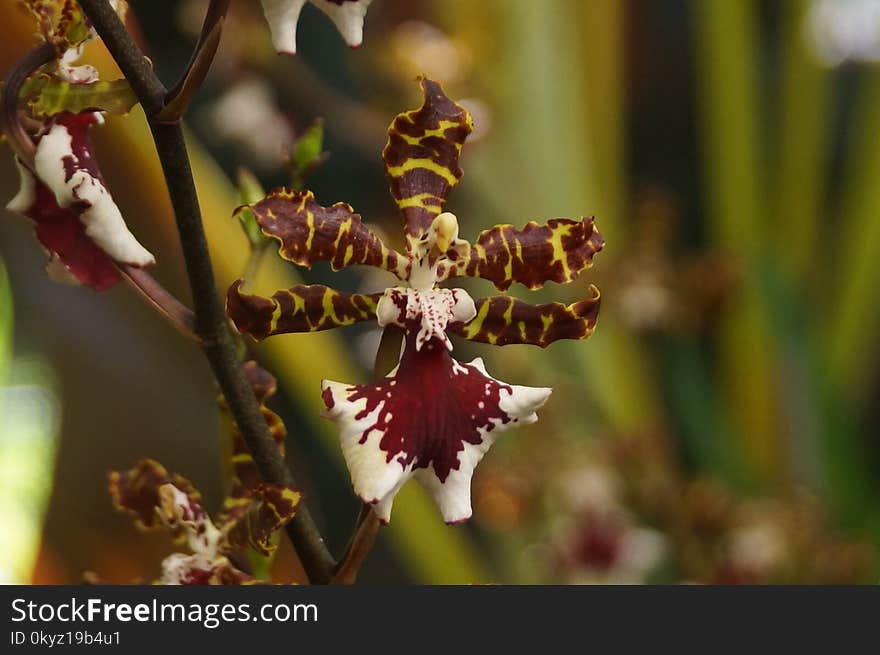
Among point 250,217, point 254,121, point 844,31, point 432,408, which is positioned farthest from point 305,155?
point 844,31

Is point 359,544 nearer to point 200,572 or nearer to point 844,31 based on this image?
point 200,572

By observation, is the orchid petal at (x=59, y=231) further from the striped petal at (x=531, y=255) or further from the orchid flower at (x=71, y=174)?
the striped petal at (x=531, y=255)

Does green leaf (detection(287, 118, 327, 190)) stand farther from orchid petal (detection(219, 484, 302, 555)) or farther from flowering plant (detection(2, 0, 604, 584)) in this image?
orchid petal (detection(219, 484, 302, 555))

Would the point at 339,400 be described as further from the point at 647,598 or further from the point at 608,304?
the point at 608,304

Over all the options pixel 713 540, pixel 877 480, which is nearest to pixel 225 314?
pixel 713 540

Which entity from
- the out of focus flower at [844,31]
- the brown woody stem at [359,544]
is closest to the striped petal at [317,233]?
the brown woody stem at [359,544]
